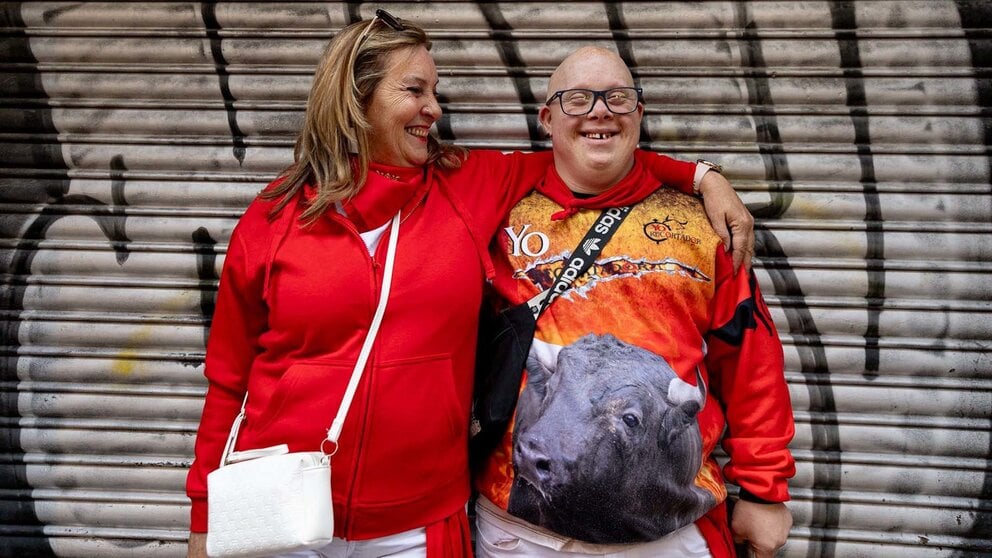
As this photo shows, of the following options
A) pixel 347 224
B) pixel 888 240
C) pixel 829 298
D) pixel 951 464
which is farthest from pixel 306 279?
pixel 951 464

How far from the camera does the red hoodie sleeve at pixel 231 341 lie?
2252mm

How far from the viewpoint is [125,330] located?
10.5 ft

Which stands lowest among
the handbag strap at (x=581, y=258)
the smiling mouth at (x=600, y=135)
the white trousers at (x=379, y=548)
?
the white trousers at (x=379, y=548)

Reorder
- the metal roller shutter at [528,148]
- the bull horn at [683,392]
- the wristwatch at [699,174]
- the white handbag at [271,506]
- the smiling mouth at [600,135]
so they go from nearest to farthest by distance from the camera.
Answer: the white handbag at [271,506]
the bull horn at [683,392]
the smiling mouth at [600,135]
the wristwatch at [699,174]
the metal roller shutter at [528,148]

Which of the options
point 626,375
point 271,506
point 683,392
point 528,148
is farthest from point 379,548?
point 528,148

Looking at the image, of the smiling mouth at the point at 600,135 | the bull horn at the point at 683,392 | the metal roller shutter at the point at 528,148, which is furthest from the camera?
the metal roller shutter at the point at 528,148

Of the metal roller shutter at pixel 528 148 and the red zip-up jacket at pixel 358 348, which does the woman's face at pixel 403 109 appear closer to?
the red zip-up jacket at pixel 358 348

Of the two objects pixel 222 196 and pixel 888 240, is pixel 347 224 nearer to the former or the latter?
pixel 222 196

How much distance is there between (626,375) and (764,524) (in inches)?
27.4

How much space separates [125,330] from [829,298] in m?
3.10

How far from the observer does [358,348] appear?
2.11 meters

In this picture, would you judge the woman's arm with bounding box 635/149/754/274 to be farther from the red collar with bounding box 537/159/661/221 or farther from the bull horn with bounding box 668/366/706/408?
the bull horn with bounding box 668/366/706/408

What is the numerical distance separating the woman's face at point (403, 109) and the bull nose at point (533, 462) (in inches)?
38.4

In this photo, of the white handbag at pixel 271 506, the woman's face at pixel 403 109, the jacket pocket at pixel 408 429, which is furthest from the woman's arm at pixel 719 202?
the white handbag at pixel 271 506
